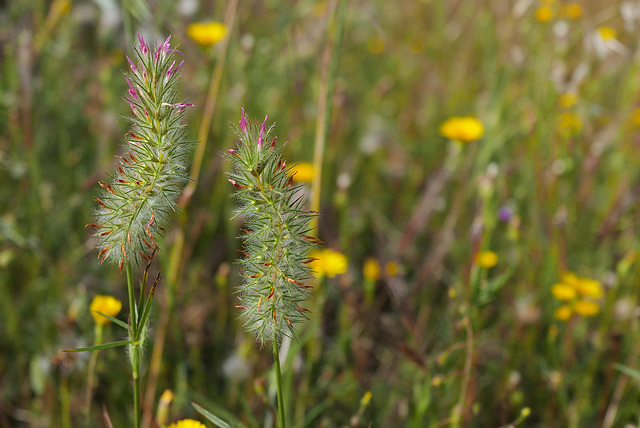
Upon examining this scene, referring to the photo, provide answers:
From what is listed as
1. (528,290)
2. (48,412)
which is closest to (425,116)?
(528,290)

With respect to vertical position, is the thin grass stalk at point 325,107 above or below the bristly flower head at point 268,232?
above

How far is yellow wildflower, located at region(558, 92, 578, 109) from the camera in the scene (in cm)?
253

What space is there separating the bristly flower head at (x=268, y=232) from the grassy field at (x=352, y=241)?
1.17 feet

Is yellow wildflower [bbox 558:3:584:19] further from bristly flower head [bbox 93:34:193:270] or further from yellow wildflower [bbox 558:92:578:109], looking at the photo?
bristly flower head [bbox 93:34:193:270]

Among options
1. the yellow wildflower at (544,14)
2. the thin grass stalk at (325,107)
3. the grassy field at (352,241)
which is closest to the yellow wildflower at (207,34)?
the grassy field at (352,241)

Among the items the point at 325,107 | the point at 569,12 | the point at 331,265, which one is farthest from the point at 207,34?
the point at 569,12

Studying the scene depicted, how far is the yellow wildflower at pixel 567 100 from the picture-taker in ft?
8.31

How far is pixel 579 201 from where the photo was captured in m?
2.64

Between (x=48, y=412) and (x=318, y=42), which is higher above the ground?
(x=318, y=42)

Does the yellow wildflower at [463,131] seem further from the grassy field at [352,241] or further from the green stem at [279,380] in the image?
the green stem at [279,380]

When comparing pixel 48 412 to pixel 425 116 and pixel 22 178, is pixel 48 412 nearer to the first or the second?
pixel 22 178

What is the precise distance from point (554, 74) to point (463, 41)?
1760 millimetres

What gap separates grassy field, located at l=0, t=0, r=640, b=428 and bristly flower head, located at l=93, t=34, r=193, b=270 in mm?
389

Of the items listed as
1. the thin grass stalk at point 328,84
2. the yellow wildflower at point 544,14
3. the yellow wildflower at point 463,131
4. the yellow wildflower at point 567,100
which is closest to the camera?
the thin grass stalk at point 328,84
